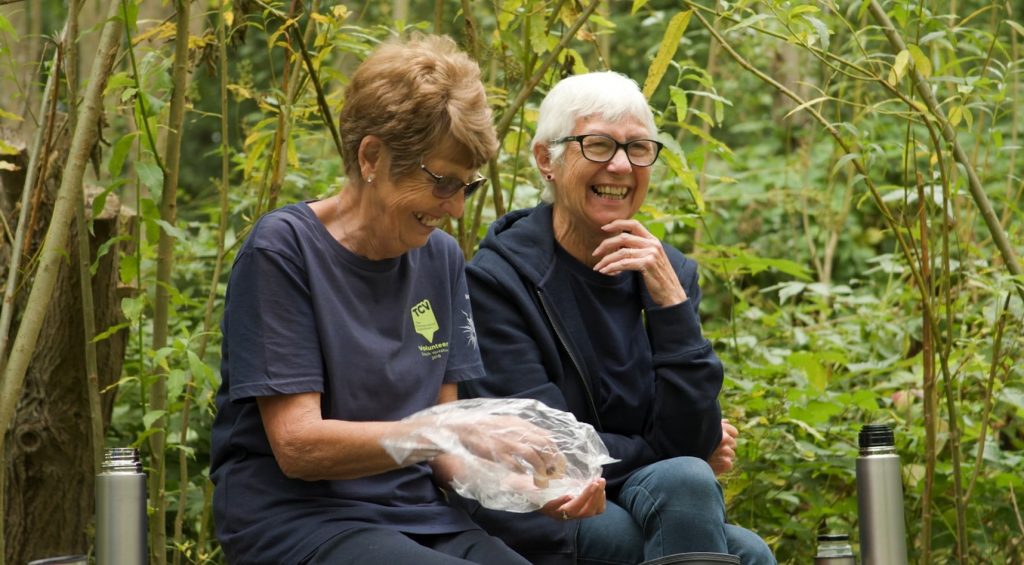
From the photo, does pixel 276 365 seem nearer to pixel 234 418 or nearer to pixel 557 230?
pixel 234 418

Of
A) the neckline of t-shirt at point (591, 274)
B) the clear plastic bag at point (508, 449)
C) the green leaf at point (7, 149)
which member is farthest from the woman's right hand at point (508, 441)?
the green leaf at point (7, 149)

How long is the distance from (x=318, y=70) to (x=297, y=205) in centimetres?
96

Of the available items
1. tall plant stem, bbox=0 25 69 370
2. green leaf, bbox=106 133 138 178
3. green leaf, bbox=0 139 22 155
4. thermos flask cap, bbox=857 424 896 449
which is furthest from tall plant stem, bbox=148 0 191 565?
thermos flask cap, bbox=857 424 896 449

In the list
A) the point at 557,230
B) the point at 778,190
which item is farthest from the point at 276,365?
the point at 778,190

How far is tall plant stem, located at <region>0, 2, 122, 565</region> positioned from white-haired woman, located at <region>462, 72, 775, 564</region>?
852mm

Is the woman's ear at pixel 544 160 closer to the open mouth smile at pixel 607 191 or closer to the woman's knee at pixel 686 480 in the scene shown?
the open mouth smile at pixel 607 191

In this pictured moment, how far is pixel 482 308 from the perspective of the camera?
270 cm

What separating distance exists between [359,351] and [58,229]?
0.82 meters

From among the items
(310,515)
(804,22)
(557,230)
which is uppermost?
(804,22)

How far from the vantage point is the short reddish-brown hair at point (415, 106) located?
2.19m

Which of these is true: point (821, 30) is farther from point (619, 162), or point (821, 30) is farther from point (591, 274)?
point (591, 274)

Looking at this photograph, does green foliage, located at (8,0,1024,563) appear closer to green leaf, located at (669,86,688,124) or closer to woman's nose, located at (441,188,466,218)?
green leaf, located at (669,86,688,124)

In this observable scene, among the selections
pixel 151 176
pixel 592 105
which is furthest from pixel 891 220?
pixel 151 176

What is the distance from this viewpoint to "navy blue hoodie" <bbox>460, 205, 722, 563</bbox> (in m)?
2.62
